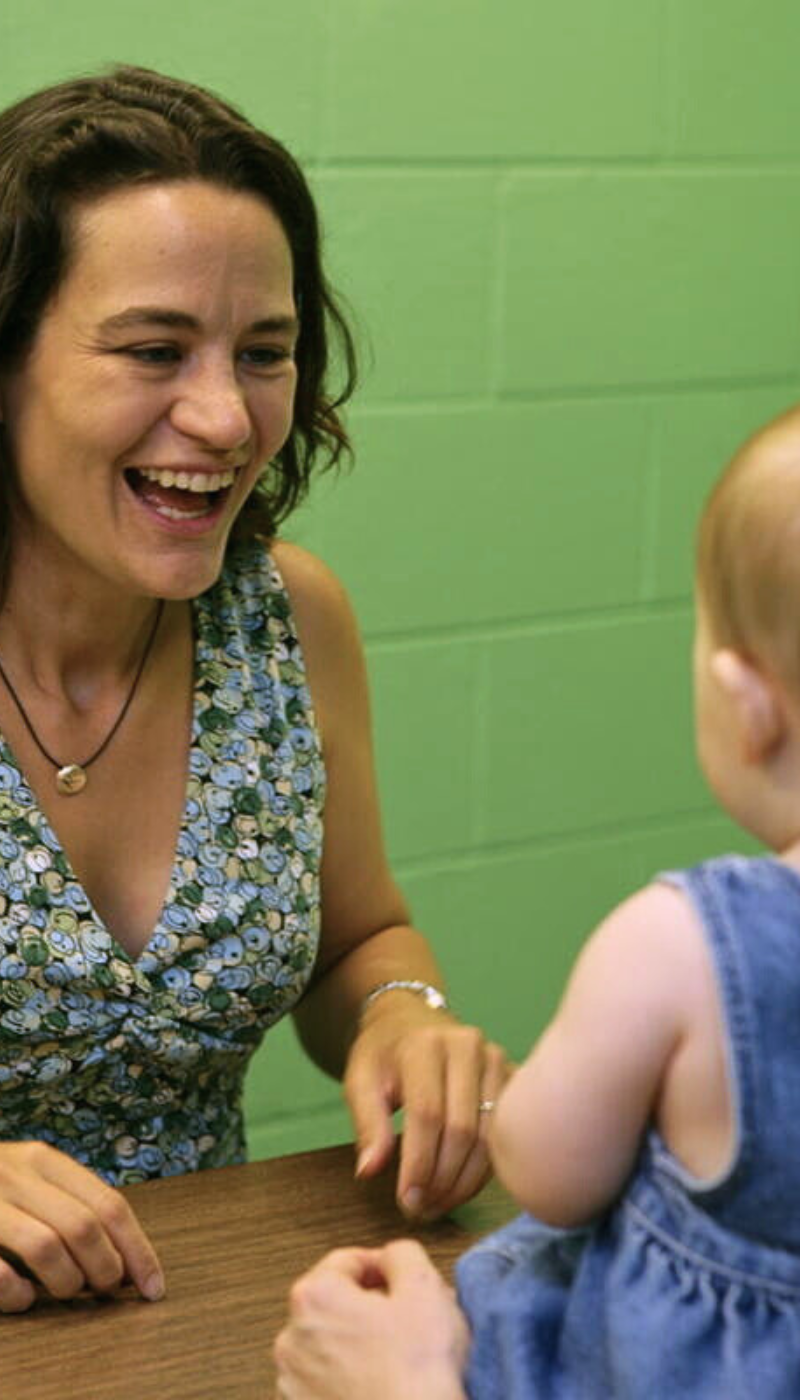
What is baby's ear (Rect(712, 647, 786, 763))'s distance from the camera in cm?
91

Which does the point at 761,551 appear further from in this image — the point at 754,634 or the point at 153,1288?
the point at 153,1288

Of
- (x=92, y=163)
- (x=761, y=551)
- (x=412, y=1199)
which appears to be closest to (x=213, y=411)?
(x=92, y=163)

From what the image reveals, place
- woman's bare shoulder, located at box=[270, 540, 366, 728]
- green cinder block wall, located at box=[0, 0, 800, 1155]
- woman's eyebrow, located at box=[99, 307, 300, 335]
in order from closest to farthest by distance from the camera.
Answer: woman's eyebrow, located at box=[99, 307, 300, 335]
woman's bare shoulder, located at box=[270, 540, 366, 728]
green cinder block wall, located at box=[0, 0, 800, 1155]

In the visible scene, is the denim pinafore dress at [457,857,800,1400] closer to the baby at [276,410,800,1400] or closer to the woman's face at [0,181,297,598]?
the baby at [276,410,800,1400]

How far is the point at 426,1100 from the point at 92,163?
740mm

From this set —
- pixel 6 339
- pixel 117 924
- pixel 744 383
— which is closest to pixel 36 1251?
pixel 117 924

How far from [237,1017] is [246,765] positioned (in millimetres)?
202

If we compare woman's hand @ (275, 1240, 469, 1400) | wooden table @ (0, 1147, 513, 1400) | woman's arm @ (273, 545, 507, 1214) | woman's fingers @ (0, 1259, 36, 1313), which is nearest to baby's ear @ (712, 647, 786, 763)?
woman's hand @ (275, 1240, 469, 1400)

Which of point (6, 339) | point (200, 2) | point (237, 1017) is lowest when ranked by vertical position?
point (237, 1017)

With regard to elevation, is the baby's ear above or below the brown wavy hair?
below

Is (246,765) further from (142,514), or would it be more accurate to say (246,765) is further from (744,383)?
(744,383)

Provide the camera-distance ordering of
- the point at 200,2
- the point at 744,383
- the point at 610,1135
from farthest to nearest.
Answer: the point at 744,383
the point at 200,2
the point at 610,1135

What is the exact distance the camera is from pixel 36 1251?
1.38 m

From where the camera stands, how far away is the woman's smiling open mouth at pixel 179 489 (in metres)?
1.77
